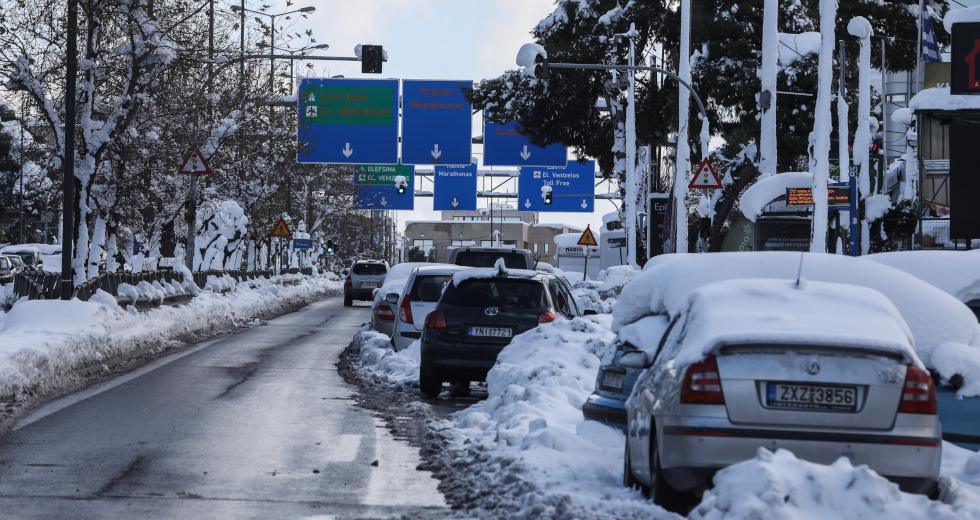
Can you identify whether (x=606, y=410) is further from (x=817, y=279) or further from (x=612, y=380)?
(x=817, y=279)

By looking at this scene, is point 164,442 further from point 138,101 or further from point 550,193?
point 550,193

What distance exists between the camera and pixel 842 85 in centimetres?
4606

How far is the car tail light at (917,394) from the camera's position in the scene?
7.73m

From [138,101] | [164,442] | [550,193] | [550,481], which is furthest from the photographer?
[550,193]

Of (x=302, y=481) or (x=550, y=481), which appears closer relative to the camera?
(x=550, y=481)

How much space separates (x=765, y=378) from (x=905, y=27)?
42940 millimetres

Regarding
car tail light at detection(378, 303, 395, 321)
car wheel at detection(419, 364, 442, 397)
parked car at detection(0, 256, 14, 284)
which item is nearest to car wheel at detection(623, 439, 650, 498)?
car wheel at detection(419, 364, 442, 397)

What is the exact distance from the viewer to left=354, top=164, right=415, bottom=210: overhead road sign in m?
67.8

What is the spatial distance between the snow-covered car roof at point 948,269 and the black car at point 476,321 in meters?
5.40

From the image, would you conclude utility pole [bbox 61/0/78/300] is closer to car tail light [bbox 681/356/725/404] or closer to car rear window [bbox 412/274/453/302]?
car rear window [bbox 412/274/453/302]

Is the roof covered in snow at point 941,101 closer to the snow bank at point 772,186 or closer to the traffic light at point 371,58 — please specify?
the snow bank at point 772,186

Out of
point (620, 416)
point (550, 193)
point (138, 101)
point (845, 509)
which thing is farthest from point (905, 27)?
point (845, 509)

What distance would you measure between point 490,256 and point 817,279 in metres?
16.8

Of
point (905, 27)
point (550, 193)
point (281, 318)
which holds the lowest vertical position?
point (281, 318)
